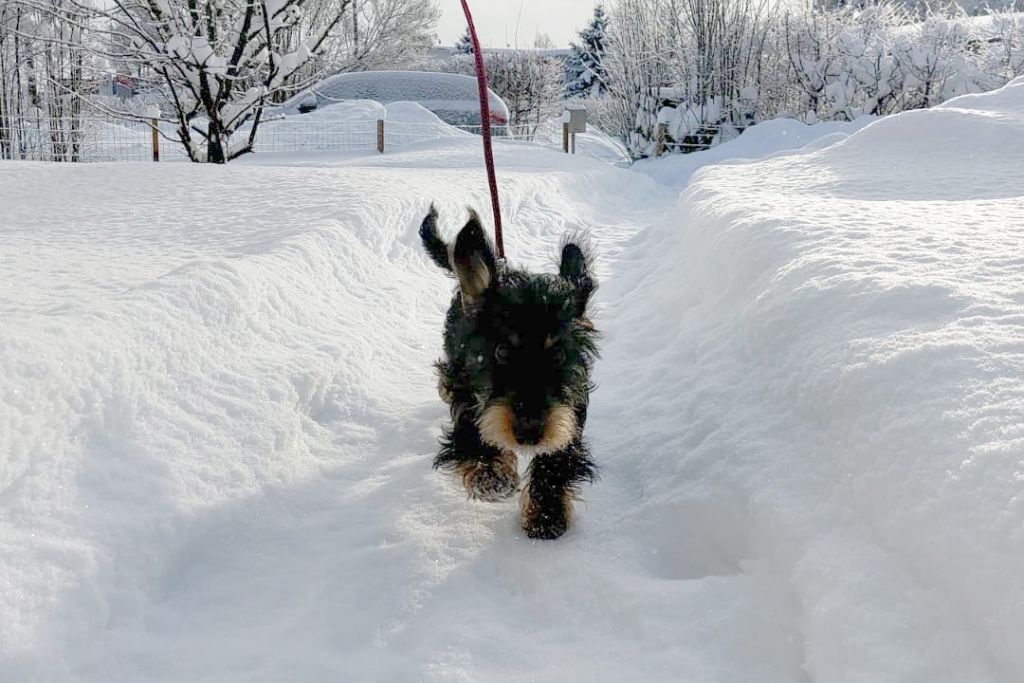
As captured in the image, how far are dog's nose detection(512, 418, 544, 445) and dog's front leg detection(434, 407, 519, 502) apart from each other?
1.33 feet

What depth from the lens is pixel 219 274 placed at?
13.9 ft

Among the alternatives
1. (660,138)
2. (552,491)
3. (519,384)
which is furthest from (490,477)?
(660,138)

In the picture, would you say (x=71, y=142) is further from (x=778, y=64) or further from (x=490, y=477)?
(x=778, y=64)

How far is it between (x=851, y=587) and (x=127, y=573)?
2.01 metres

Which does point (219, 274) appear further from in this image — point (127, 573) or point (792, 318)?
point (792, 318)

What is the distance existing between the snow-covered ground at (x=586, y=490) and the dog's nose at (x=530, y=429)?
45 cm

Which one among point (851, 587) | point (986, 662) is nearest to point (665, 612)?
point (851, 587)

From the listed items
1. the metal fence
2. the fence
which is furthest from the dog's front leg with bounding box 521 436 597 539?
the metal fence

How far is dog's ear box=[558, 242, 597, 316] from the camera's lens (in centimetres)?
310

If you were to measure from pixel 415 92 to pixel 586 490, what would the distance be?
24.2m

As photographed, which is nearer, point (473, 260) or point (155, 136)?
point (473, 260)

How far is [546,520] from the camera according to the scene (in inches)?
106

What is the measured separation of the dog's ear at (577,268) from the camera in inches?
122

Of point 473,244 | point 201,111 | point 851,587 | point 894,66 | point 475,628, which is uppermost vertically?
point 894,66
